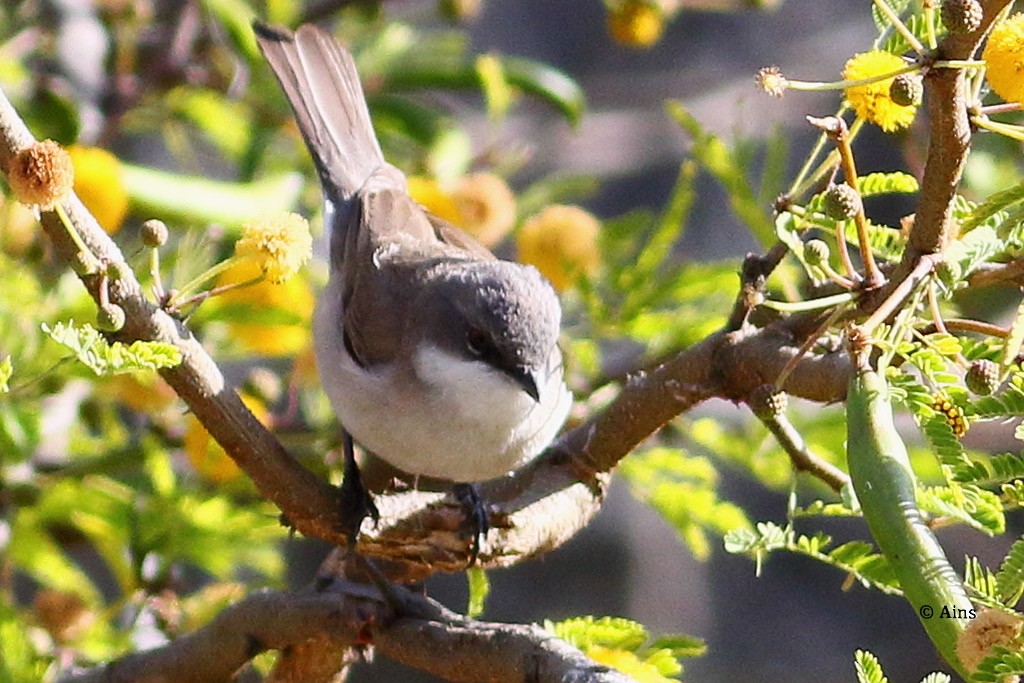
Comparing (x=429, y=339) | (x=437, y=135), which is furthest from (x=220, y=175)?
(x=429, y=339)

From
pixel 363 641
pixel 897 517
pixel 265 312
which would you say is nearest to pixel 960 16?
pixel 897 517

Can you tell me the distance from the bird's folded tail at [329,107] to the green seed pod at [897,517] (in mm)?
1899

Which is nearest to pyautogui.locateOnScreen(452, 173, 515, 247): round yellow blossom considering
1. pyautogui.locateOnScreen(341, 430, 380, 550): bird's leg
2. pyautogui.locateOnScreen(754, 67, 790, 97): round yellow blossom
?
pyautogui.locateOnScreen(341, 430, 380, 550): bird's leg

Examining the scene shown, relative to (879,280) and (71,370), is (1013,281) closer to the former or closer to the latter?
(879,280)

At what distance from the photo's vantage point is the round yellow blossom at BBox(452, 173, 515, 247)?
2.83 m

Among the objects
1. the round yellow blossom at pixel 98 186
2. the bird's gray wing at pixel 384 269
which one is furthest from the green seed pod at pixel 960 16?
A: the round yellow blossom at pixel 98 186

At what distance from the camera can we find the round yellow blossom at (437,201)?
279 centimetres

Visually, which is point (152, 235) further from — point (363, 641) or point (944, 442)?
point (944, 442)

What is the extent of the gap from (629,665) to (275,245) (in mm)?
718

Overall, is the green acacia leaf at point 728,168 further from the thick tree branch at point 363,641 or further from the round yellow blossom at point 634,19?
the round yellow blossom at point 634,19

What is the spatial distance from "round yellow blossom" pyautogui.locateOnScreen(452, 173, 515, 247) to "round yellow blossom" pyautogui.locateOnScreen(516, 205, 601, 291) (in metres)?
0.09

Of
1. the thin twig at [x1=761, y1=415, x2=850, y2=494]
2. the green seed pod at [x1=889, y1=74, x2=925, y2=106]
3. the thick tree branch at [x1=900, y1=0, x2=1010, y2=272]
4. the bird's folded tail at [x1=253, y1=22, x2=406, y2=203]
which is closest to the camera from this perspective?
the thick tree branch at [x1=900, y1=0, x2=1010, y2=272]

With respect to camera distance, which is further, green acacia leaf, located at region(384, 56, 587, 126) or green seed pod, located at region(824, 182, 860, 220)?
green acacia leaf, located at region(384, 56, 587, 126)

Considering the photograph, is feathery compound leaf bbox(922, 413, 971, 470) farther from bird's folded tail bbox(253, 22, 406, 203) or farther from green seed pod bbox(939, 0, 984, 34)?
bird's folded tail bbox(253, 22, 406, 203)
